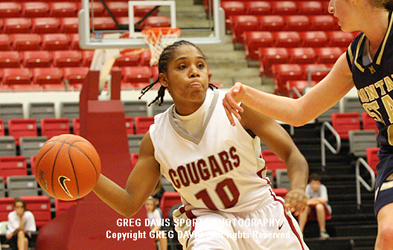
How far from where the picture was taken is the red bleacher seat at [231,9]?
1425 centimetres

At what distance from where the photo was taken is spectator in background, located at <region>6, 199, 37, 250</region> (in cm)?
689

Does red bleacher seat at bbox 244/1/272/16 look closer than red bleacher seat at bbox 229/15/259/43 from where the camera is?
No

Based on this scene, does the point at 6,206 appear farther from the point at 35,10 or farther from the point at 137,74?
the point at 35,10

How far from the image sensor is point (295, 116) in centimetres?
240

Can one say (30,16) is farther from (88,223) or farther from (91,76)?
(88,223)

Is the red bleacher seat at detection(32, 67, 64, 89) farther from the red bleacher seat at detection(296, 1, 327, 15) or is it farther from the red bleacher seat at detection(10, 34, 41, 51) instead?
the red bleacher seat at detection(296, 1, 327, 15)

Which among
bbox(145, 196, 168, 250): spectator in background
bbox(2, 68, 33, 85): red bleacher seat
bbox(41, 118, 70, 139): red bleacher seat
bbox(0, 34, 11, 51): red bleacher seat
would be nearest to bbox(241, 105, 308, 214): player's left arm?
bbox(145, 196, 168, 250): spectator in background

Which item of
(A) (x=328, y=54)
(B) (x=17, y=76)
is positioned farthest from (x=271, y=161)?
(B) (x=17, y=76)

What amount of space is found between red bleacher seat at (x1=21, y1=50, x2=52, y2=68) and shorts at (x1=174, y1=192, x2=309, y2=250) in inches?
383

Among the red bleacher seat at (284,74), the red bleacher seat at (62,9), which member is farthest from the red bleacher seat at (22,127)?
the red bleacher seat at (284,74)

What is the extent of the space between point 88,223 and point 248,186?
2763mm

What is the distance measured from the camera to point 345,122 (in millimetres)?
9789

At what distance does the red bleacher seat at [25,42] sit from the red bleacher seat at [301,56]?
5.80 meters

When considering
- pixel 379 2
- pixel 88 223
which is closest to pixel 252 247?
pixel 379 2
